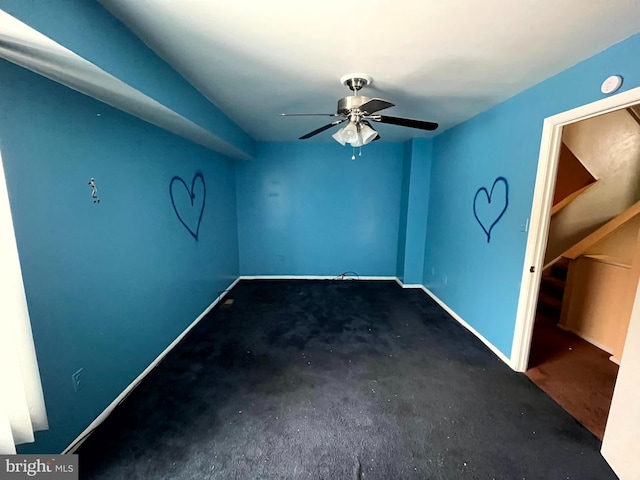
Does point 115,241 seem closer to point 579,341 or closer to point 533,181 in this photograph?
point 533,181

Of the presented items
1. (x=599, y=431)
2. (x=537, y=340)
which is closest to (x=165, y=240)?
(x=599, y=431)

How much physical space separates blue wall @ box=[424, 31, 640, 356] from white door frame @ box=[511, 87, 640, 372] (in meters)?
0.06

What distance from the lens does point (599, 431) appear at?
5.39ft

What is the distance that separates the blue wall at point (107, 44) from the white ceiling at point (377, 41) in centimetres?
6

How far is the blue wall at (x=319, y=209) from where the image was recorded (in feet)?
14.0

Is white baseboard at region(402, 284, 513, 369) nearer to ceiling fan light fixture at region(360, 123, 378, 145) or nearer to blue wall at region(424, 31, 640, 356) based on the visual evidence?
blue wall at region(424, 31, 640, 356)

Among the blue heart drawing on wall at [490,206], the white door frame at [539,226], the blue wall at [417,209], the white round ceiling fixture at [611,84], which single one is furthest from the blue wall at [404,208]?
the white round ceiling fixture at [611,84]

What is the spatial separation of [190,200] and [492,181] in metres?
3.07

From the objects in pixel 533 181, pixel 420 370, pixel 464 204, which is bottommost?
pixel 420 370

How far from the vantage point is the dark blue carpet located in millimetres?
1424

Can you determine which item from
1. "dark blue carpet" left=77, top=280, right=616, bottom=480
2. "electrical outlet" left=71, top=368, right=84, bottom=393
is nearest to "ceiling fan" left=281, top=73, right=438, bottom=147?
"dark blue carpet" left=77, top=280, right=616, bottom=480

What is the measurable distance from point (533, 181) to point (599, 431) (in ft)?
5.52

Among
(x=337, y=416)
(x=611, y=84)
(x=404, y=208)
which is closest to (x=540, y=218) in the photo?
(x=611, y=84)

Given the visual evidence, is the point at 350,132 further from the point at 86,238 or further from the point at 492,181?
the point at 86,238
